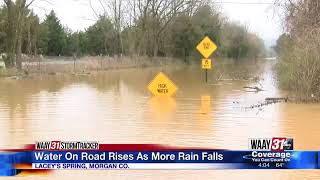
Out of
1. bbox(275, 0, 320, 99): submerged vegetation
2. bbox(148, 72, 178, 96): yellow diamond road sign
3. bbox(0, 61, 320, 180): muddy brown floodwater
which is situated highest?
bbox(275, 0, 320, 99): submerged vegetation

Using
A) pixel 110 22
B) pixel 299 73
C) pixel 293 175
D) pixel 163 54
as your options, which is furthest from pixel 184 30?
pixel 293 175

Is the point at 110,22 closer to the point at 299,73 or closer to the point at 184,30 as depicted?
the point at 184,30

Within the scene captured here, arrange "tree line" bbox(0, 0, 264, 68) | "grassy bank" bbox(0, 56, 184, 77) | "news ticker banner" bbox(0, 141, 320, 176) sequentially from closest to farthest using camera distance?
"news ticker banner" bbox(0, 141, 320, 176)
"grassy bank" bbox(0, 56, 184, 77)
"tree line" bbox(0, 0, 264, 68)

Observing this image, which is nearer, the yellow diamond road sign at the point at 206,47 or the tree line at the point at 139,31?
the yellow diamond road sign at the point at 206,47

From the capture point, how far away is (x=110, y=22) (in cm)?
7138

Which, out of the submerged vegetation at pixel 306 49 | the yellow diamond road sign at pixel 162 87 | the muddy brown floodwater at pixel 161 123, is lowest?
the muddy brown floodwater at pixel 161 123

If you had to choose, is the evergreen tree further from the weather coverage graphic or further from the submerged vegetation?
the submerged vegetation

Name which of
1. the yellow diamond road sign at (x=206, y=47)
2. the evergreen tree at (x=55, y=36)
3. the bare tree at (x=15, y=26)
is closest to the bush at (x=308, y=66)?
the yellow diamond road sign at (x=206, y=47)

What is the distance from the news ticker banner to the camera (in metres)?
5.88

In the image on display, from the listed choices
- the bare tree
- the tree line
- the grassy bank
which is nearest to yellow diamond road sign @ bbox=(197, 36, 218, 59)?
the grassy bank

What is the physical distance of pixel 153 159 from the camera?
595 cm

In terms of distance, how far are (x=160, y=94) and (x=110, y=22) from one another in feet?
172

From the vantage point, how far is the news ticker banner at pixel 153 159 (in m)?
5.88

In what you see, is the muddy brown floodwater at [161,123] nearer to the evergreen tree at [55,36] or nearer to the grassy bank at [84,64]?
the grassy bank at [84,64]
